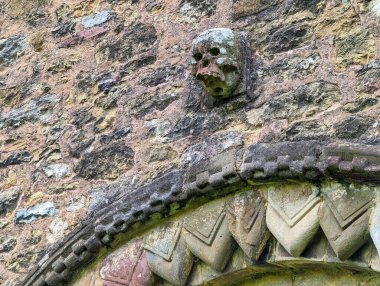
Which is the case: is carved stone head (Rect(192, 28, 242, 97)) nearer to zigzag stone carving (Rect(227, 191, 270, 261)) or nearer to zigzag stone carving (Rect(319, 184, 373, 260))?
zigzag stone carving (Rect(227, 191, 270, 261))

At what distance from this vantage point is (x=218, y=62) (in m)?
4.76

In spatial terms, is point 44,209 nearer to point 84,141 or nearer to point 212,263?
point 84,141

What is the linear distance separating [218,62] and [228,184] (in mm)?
554

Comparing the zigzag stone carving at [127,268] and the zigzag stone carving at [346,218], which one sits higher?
the zigzag stone carving at [346,218]

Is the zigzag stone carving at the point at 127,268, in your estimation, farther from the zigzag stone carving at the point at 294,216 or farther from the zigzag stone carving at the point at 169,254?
the zigzag stone carving at the point at 294,216

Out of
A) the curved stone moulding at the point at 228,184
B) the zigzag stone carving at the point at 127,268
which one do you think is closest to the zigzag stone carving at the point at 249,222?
the curved stone moulding at the point at 228,184

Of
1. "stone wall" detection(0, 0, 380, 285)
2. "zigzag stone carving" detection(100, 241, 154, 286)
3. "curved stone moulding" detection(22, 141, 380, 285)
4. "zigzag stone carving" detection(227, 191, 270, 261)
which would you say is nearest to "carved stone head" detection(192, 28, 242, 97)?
"stone wall" detection(0, 0, 380, 285)

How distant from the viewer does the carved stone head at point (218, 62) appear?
4.75m

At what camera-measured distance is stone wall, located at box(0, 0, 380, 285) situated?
456 centimetres

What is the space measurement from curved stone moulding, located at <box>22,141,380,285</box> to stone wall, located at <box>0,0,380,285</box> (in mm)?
71

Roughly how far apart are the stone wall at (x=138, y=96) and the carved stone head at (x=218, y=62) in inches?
2.6

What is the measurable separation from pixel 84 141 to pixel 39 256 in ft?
1.88

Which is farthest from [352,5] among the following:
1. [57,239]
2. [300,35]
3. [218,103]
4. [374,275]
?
[57,239]

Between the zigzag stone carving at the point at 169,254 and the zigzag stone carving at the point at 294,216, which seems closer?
the zigzag stone carving at the point at 294,216
